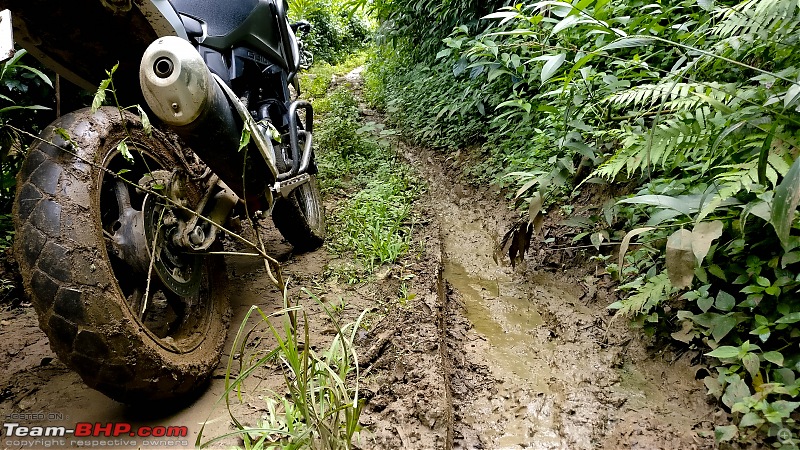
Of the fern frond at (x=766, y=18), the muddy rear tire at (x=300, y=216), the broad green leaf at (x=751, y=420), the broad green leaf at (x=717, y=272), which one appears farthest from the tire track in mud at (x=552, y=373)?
the fern frond at (x=766, y=18)

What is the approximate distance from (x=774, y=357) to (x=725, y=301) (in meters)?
0.24

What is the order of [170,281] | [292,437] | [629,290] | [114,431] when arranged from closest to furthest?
[292,437] < [114,431] < [170,281] < [629,290]

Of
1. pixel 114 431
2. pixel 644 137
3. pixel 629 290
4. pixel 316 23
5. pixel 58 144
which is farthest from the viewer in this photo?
pixel 316 23

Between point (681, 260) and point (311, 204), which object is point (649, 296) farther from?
point (311, 204)

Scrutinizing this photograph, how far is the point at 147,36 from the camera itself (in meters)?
1.77

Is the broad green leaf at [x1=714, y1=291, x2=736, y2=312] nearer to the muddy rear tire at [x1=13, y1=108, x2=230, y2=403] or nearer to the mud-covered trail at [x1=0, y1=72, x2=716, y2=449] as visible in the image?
the mud-covered trail at [x1=0, y1=72, x2=716, y2=449]

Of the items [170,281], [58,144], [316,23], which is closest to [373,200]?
[170,281]

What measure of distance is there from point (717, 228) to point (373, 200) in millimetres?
2541

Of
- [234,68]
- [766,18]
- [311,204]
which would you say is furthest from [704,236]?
[311,204]

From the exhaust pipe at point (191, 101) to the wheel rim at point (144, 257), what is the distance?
226 mm

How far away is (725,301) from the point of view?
1593 mm

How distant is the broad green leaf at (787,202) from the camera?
1.14 metres

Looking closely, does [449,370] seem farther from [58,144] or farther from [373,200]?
[373,200]

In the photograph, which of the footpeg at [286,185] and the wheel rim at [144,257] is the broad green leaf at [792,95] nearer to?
the footpeg at [286,185]
